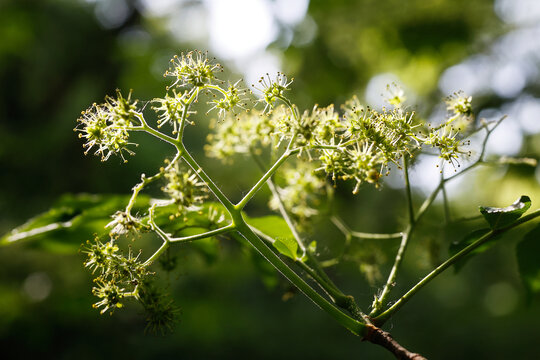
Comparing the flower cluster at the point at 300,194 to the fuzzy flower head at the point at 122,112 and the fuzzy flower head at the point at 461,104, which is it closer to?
the fuzzy flower head at the point at 461,104

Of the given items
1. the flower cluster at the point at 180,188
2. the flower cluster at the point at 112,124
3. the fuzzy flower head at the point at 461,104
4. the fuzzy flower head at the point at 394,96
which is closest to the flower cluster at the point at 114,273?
the flower cluster at the point at 180,188

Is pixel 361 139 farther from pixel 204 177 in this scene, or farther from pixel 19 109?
pixel 19 109

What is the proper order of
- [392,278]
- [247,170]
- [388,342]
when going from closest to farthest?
[388,342]
[392,278]
[247,170]

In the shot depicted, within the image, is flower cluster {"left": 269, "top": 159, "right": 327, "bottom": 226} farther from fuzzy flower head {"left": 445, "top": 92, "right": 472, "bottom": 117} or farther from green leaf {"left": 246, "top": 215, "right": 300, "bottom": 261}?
fuzzy flower head {"left": 445, "top": 92, "right": 472, "bottom": 117}

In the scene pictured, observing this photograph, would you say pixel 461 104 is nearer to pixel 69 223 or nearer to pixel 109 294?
pixel 109 294

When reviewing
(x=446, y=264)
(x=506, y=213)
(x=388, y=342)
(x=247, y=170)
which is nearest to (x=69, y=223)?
(x=388, y=342)

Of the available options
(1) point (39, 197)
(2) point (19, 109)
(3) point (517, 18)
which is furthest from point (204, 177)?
Answer: (2) point (19, 109)
